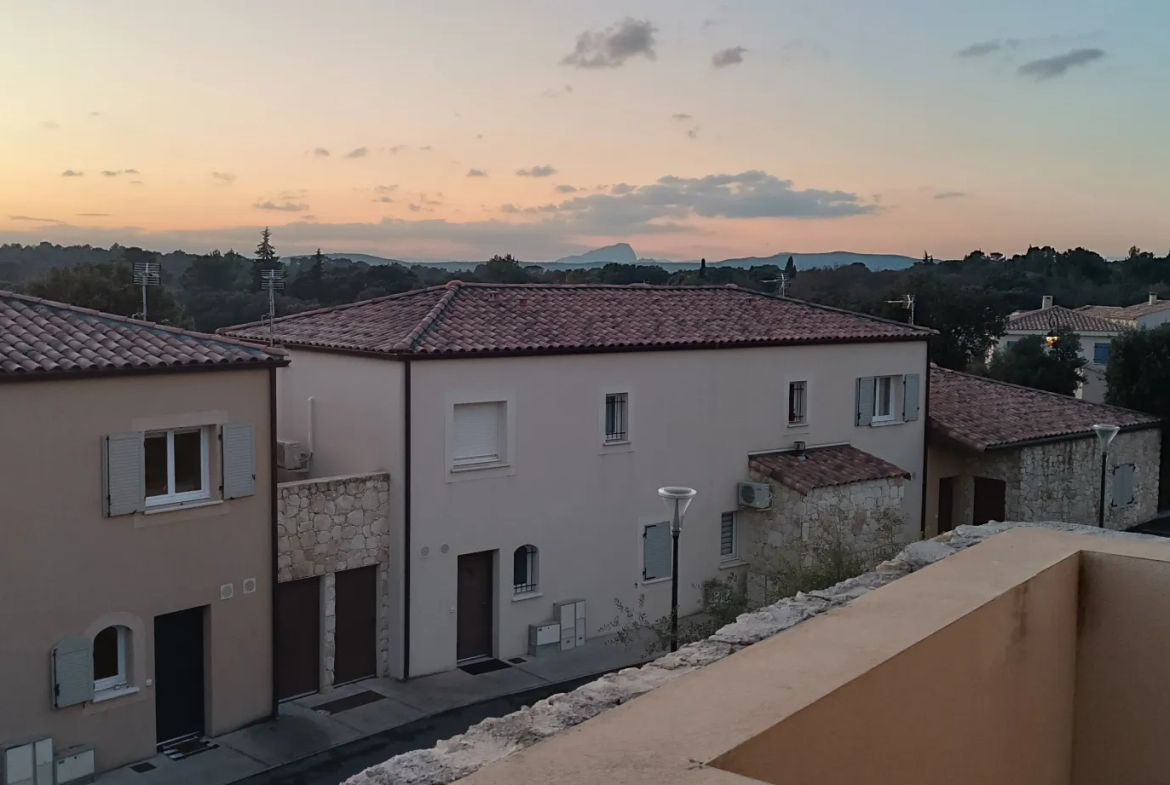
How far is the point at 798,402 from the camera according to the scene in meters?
22.5

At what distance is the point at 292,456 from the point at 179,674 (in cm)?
515

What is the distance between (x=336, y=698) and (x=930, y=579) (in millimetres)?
13492

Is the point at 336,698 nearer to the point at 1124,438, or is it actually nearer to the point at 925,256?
the point at 1124,438

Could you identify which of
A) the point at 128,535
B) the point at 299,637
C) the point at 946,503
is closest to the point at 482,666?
the point at 299,637

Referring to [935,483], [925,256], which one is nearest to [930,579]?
[935,483]

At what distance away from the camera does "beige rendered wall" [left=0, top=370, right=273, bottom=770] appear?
1250cm

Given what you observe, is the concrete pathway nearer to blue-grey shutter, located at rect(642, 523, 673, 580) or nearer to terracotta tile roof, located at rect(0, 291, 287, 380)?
blue-grey shutter, located at rect(642, 523, 673, 580)

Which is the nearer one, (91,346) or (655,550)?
(91,346)

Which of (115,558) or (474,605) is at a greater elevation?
(115,558)

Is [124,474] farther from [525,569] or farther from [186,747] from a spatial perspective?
[525,569]

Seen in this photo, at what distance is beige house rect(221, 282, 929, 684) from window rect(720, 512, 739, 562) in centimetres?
4

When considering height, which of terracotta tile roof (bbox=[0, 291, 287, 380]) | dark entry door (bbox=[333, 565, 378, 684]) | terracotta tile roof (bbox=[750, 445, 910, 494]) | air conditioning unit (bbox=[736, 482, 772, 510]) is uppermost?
terracotta tile roof (bbox=[0, 291, 287, 380])

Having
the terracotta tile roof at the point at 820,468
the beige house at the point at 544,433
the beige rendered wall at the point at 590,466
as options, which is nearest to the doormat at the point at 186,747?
the beige house at the point at 544,433

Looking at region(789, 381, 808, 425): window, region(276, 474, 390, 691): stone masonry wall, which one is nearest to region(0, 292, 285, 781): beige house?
region(276, 474, 390, 691): stone masonry wall
